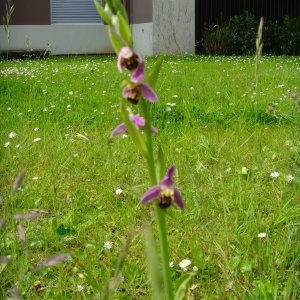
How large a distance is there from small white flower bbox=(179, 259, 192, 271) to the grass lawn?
21 mm

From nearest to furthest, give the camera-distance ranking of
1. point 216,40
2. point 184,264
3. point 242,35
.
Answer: point 184,264 < point 216,40 < point 242,35

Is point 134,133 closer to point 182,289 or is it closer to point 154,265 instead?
point 154,265

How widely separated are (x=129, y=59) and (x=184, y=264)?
4.30 feet

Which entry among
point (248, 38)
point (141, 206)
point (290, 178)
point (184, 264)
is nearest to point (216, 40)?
point (248, 38)

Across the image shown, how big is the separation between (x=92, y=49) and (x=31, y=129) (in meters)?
16.8

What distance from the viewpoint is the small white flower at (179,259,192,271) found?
6.82ft

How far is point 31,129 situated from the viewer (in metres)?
4.54

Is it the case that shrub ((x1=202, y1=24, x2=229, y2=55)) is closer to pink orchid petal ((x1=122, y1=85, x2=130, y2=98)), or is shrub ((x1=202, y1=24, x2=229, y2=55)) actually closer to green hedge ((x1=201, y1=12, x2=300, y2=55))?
green hedge ((x1=201, y1=12, x2=300, y2=55))

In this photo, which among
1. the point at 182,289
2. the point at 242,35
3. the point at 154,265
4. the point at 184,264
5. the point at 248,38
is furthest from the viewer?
the point at 242,35

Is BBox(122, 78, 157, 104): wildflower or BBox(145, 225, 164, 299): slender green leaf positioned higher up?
BBox(122, 78, 157, 104): wildflower

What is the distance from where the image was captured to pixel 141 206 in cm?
273

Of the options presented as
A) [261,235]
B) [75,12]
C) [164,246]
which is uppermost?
[164,246]

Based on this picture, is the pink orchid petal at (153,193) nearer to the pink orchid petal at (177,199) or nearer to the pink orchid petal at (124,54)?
the pink orchid petal at (177,199)

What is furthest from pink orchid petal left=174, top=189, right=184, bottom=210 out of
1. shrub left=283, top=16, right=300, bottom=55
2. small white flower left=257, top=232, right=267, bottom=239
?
shrub left=283, top=16, right=300, bottom=55
